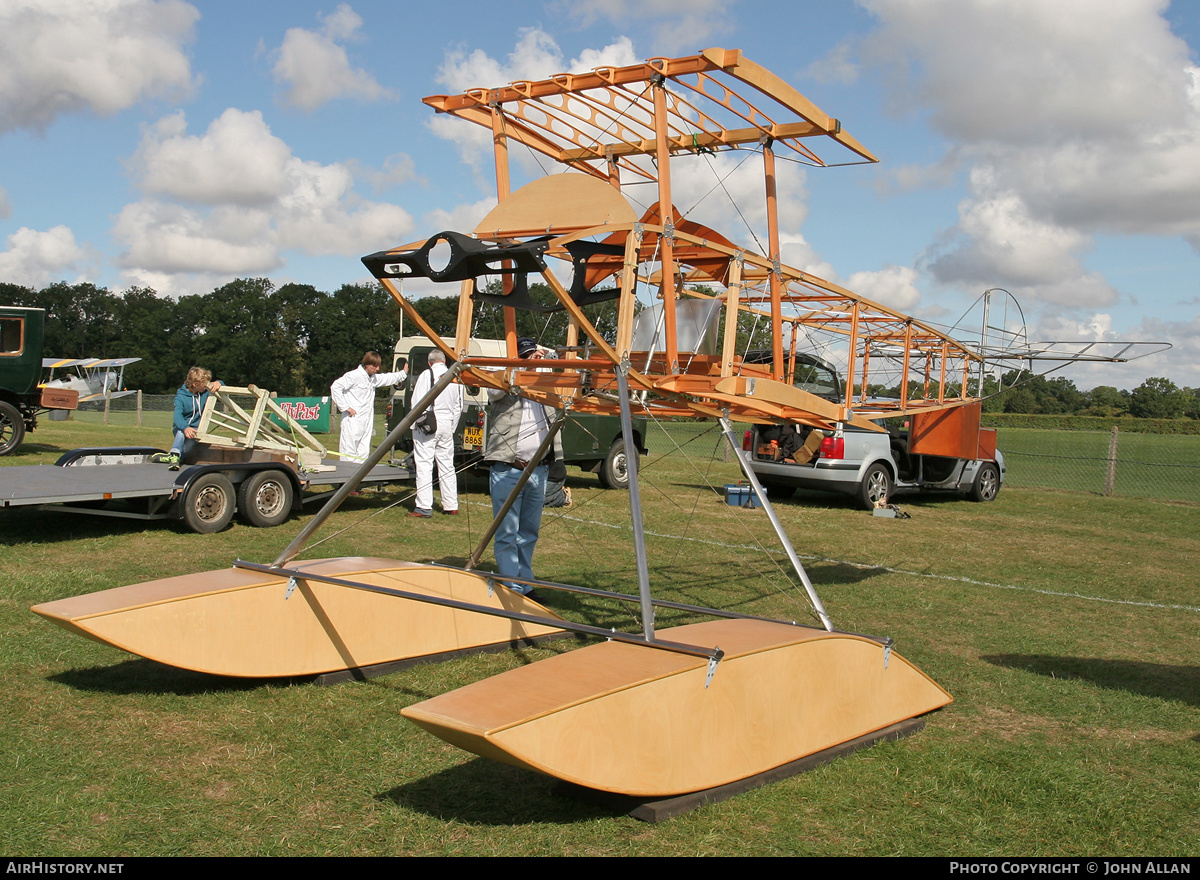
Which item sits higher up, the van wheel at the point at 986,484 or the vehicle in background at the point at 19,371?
the vehicle in background at the point at 19,371

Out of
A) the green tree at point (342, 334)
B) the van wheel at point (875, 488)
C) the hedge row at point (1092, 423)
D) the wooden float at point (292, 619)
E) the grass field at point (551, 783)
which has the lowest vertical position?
the grass field at point (551, 783)

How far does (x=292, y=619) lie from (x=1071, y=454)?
3351cm

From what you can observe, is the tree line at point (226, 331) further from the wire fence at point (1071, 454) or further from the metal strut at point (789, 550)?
the metal strut at point (789, 550)

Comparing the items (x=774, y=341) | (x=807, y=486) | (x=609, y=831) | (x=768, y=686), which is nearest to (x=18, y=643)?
(x=609, y=831)

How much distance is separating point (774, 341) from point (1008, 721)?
99.2 inches

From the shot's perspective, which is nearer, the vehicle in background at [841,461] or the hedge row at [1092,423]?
the vehicle in background at [841,461]

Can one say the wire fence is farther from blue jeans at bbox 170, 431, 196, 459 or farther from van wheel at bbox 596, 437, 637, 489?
blue jeans at bbox 170, 431, 196, 459

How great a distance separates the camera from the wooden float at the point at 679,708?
2971 mm

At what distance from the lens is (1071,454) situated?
106ft

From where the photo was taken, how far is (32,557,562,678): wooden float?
4.27 metres

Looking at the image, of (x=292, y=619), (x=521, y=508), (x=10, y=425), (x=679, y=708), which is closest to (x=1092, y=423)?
(x=10, y=425)

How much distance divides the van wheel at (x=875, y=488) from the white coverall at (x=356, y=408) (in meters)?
7.31

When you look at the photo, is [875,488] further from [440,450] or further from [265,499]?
[265,499]

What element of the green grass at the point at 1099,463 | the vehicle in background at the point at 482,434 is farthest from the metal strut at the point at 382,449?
the green grass at the point at 1099,463
